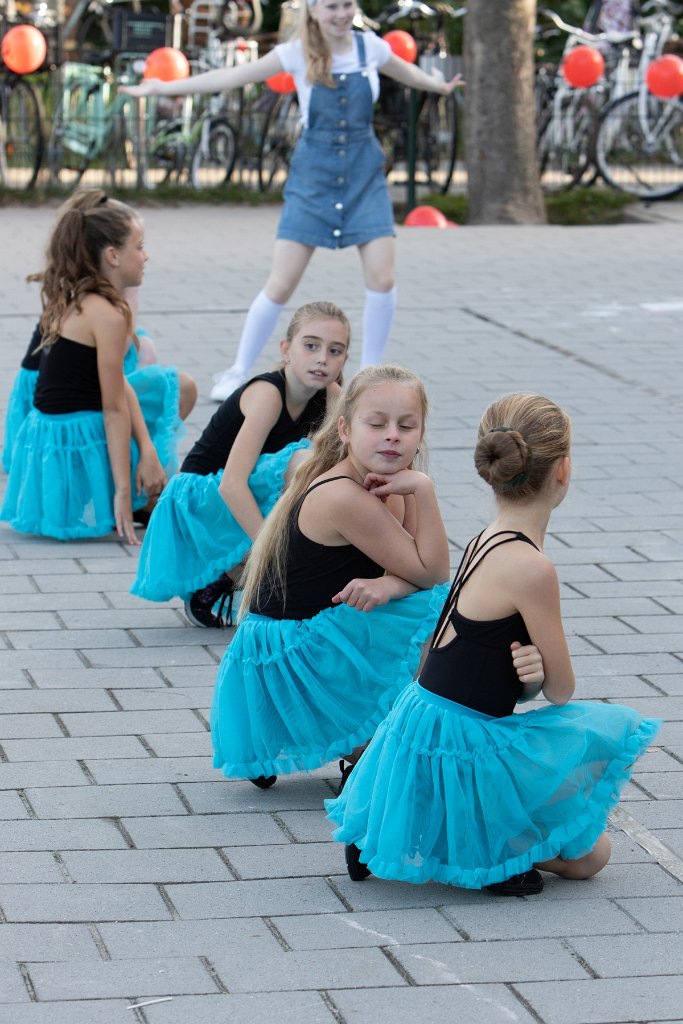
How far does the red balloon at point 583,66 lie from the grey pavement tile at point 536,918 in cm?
1261

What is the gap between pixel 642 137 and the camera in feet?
53.4

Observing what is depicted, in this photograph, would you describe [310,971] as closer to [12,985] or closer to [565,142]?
[12,985]

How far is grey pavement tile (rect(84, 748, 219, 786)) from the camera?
12.7 ft

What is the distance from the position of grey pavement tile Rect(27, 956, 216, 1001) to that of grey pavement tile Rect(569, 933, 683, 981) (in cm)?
59

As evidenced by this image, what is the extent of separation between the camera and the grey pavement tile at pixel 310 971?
2926 millimetres

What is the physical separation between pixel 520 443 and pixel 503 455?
0.13 feet

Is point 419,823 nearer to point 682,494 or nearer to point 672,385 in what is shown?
point 682,494

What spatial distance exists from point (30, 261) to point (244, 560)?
777 centimetres

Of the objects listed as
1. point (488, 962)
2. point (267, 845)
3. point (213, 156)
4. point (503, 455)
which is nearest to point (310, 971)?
point (488, 962)

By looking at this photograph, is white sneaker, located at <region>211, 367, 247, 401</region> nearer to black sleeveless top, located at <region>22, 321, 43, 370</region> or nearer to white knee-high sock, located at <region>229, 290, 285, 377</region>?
white knee-high sock, located at <region>229, 290, 285, 377</region>

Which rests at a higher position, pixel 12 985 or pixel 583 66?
pixel 583 66

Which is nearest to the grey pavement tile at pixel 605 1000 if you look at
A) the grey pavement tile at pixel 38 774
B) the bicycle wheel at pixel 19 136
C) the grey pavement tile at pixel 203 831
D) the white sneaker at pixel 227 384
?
the grey pavement tile at pixel 203 831

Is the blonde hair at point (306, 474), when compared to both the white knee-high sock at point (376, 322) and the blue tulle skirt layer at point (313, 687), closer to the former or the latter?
the blue tulle skirt layer at point (313, 687)

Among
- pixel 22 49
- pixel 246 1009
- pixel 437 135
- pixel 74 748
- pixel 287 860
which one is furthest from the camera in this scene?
pixel 437 135
